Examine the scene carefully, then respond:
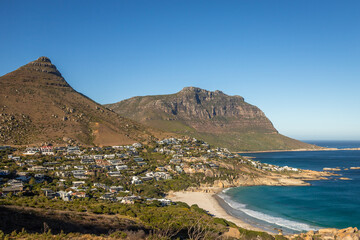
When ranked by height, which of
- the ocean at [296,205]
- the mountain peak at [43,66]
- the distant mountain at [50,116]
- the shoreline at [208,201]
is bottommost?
the ocean at [296,205]

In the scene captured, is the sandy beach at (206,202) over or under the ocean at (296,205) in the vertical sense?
over

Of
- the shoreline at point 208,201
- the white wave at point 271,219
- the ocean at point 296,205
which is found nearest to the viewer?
the white wave at point 271,219

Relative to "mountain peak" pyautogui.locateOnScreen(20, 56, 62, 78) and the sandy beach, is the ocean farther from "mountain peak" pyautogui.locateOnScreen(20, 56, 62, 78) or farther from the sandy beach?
"mountain peak" pyautogui.locateOnScreen(20, 56, 62, 78)

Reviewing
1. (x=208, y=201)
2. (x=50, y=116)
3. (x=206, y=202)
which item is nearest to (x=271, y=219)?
(x=206, y=202)

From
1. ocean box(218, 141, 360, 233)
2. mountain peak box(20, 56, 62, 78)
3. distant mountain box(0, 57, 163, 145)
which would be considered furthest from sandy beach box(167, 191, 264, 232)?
mountain peak box(20, 56, 62, 78)

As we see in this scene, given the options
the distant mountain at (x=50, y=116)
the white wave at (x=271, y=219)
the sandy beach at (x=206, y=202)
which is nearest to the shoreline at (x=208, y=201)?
the sandy beach at (x=206, y=202)

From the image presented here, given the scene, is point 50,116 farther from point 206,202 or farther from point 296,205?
point 296,205

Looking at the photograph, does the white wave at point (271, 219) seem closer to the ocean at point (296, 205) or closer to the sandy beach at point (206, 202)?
the ocean at point (296, 205)

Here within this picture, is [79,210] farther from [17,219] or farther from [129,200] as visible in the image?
[129,200]
